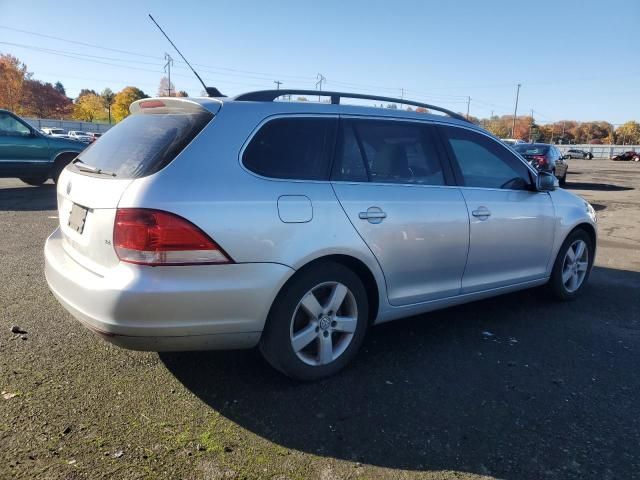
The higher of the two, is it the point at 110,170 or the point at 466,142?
the point at 466,142

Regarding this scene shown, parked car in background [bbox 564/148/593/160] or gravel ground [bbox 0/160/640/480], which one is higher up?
parked car in background [bbox 564/148/593/160]

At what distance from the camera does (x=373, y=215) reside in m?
3.38

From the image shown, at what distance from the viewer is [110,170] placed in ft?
9.91

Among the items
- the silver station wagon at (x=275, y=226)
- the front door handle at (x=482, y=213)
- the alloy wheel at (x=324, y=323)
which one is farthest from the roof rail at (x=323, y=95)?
the alloy wheel at (x=324, y=323)

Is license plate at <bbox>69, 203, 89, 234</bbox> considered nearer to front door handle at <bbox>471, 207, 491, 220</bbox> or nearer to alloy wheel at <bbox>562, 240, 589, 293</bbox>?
front door handle at <bbox>471, 207, 491, 220</bbox>

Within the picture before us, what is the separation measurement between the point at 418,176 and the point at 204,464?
2.41 m

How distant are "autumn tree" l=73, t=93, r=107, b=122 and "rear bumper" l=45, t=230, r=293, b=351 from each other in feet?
376

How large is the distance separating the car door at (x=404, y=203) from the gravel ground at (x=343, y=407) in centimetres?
58

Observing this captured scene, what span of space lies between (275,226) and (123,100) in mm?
109787

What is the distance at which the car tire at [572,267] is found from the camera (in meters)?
5.01

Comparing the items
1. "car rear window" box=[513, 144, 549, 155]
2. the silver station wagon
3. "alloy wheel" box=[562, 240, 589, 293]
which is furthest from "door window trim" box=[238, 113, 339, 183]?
"car rear window" box=[513, 144, 549, 155]

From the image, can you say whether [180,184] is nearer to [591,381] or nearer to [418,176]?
[418,176]

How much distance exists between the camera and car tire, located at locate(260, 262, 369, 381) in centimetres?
303

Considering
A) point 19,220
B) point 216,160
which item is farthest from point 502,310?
point 19,220
